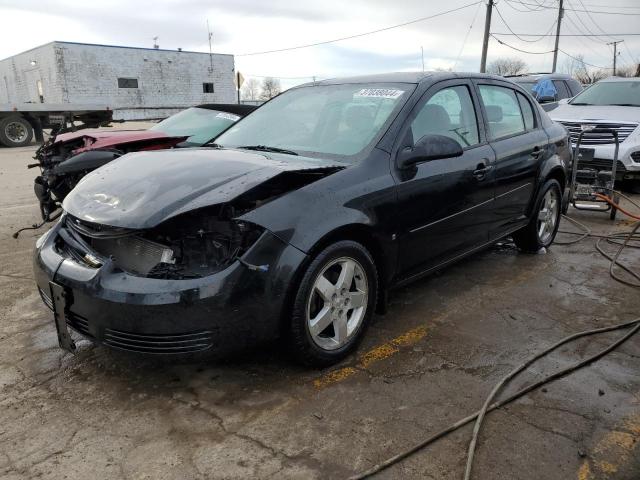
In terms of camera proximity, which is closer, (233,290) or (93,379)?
(233,290)

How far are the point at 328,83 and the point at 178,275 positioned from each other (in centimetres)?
226

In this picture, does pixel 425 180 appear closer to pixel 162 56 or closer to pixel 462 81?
pixel 462 81

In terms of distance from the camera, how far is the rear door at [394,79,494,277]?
132 inches

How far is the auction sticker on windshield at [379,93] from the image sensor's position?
11.7 feet

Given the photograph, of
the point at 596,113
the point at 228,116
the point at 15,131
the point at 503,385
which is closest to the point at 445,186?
the point at 503,385

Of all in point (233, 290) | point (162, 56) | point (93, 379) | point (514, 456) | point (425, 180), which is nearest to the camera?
point (514, 456)

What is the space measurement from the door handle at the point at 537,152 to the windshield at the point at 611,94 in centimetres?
561

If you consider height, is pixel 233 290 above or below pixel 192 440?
above

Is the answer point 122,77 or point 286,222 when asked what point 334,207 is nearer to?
point 286,222

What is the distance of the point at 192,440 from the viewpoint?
2.39 m

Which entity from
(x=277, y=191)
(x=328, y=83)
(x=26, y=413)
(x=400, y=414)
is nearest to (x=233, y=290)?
(x=277, y=191)

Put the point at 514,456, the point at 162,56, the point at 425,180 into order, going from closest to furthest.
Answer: the point at 514,456 → the point at 425,180 → the point at 162,56

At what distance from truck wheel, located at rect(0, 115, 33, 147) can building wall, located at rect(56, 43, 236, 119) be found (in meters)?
12.8

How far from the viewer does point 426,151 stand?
10.6 ft
